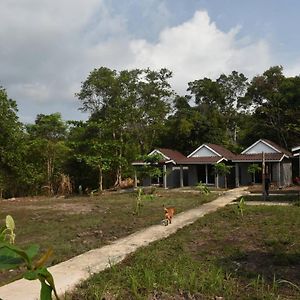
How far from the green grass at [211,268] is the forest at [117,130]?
60.2 feet

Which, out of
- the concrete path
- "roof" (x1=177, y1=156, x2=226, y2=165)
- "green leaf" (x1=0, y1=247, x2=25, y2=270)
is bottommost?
the concrete path

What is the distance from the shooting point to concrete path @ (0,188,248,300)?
626cm

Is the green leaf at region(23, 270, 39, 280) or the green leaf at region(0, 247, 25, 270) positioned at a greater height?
the green leaf at region(0, 247, 25, 270)

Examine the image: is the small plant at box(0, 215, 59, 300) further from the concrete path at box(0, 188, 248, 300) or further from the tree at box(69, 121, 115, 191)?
the tree at box(69, 121, 115, 191)

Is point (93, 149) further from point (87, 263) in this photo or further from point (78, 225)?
point (87, 263)

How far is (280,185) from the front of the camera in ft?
96.4

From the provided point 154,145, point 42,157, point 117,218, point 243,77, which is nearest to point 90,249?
point 117,218

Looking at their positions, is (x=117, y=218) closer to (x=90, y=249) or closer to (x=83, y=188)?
(x=90, y=249)

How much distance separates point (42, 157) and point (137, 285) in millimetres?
24676

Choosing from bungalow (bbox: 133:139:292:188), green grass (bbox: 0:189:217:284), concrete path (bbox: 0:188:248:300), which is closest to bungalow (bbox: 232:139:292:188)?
bungalow (bbox: 133:139:292:188)

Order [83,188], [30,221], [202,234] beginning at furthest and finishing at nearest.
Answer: [83,188], [30,221], [202,234]

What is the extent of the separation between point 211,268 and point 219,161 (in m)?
23.4

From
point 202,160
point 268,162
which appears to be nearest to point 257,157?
point 268,162

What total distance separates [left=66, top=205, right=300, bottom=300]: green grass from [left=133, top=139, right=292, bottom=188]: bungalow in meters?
18.8
